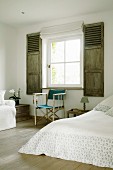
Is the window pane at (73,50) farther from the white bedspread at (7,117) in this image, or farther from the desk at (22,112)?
the white bedspread at (7,117)

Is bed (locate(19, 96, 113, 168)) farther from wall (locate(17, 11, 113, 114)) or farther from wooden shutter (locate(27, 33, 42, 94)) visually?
wooden shutter (locate(27, 33, 42, 94))

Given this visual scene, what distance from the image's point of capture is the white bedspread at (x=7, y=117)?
4.82 m

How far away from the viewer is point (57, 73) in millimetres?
6023

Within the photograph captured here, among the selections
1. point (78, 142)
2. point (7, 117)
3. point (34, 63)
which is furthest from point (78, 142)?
point (34, 63)

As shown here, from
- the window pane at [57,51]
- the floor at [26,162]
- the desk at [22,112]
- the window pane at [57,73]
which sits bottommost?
the floor at [26,162]


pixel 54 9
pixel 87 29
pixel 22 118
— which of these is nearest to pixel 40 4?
pixel 54 9

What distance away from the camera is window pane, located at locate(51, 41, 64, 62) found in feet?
19.5

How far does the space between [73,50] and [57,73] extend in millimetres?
741

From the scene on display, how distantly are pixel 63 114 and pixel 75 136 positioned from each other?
2.87m

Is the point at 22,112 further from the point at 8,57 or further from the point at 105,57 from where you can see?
the point at 105,57

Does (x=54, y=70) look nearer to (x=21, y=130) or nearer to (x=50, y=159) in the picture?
(x=21, y=130)

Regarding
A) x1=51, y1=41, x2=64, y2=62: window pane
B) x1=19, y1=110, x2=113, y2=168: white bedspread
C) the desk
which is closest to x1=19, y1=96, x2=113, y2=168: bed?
x1=19, y1=110, x2=113, y2=168: white bedspread

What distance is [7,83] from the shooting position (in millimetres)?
6277

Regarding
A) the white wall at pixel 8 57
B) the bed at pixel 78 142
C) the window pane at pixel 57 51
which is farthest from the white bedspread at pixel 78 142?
the white wall at pixel 8 57
